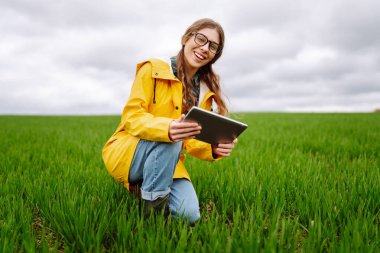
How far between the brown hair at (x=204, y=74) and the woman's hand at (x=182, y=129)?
0.52m

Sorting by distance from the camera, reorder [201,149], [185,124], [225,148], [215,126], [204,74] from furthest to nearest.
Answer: [204,74]
[201,149]
[225,148]
[215,126]
[185,124]

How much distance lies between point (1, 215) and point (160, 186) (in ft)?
3.15

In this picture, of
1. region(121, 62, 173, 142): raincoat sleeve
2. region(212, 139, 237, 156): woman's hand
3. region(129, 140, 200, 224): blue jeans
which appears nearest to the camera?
region(121, 62, 173, 142): raincoat sleeve

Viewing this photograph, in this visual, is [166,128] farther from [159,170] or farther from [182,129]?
[159,170]

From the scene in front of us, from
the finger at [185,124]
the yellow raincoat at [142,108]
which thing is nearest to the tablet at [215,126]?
the finger at [185,124]

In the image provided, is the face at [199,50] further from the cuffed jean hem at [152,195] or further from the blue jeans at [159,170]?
the cuffed jean hem at [152,195]

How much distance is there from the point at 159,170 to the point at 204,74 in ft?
2.98

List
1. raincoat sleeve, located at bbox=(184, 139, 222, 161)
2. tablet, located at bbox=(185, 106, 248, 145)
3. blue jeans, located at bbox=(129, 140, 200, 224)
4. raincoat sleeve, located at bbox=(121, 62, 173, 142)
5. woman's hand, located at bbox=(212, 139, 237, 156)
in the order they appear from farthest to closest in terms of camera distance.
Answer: raincoat sleeve, located at bbox=(184, 139, 222, 161)
woman's hand, located at bbox=(212, 139, 237, 156)
blue jeans, located at bbox=(129, 140, 200, 224)
raincoat sleeve, located at bbox=(121, 62, 173, 142)
tablet, located at bbox=(185, 106, 248, 145)

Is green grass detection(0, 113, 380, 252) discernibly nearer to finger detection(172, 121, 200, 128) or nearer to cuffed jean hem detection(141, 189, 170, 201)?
cuffed jean hem detection(141, 189, 170, 201)

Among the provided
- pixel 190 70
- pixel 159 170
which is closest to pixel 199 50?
pixel 190 70

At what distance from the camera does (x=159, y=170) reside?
70.6 inches

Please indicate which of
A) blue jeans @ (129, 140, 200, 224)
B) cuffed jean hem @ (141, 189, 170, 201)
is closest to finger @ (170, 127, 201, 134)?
blue jeans @ (129, 140, 200, 224)

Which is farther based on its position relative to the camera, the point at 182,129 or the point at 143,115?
the point at 143,115

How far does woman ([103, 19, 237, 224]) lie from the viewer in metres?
1.77
